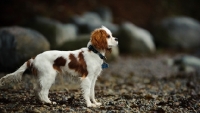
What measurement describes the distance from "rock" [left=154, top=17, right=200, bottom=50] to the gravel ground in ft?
22.5

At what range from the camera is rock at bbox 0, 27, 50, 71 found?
34.8 ft

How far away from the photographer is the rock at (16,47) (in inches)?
417

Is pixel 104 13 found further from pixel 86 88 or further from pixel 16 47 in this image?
pixel 86 88

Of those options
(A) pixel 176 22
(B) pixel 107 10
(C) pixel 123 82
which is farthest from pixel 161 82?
(B) pixel 107 10

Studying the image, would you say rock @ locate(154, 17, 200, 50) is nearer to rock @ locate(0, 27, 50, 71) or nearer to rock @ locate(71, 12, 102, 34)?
rock @ locate(71, 12, 102, 34)

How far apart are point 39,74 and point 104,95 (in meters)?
1.94

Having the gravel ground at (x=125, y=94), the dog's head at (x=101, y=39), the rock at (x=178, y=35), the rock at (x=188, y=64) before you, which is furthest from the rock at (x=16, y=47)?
the rock at (x=178, y=35)

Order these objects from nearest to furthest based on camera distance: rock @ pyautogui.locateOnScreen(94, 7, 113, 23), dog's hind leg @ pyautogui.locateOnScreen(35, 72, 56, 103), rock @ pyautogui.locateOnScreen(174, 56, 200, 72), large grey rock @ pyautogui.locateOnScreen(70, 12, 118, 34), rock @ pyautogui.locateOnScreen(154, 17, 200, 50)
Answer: dog's hind leg @ pyautogui.locateOnScreen(35, 72, 56, 103) < rock @ pyautogui.locateOnScreen(174, 56, 200, 72) < large grey rock @ pyautogui.locateOnScreen(70, 12, 118, 34) < rock @ pyautogui.locateOnScreen(154, 17, 200, 50) < rock @ pyautogui.locateOnScreen(94, 7, 113, 23)

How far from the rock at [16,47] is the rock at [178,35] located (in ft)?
→ 34.0

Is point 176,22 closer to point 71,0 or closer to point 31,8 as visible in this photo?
point 71,0

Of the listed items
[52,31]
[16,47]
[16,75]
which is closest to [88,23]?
[52,31]

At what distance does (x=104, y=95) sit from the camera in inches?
324

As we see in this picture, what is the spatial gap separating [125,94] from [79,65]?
1994 millimetres

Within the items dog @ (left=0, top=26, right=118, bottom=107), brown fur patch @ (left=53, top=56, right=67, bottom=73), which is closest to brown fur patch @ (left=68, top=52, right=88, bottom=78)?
dog @ (left=0, top=26, right=118, bottom=107)
